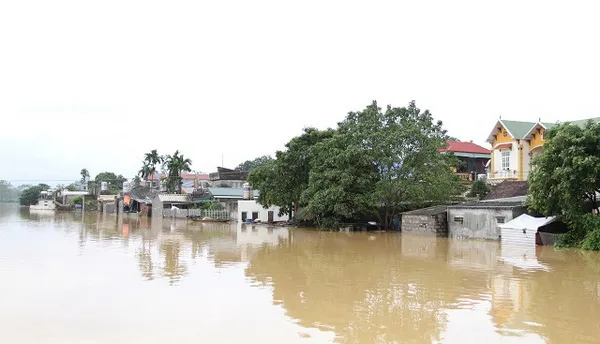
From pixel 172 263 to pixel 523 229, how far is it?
16.3 m

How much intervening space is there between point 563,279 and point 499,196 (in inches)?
722

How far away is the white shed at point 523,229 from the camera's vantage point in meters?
23.6

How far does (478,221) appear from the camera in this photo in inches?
1106

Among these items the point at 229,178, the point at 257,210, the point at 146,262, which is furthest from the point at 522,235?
the point at 229,178

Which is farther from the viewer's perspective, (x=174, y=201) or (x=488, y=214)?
(x=174, y=201)

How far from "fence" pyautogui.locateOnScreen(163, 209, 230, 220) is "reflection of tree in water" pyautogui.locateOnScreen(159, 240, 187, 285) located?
28.5 m

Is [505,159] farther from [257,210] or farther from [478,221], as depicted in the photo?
[257,210]

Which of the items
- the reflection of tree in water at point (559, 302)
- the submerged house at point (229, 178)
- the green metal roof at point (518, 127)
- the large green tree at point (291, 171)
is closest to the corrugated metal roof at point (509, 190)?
the green metal roof at point (518, 127)

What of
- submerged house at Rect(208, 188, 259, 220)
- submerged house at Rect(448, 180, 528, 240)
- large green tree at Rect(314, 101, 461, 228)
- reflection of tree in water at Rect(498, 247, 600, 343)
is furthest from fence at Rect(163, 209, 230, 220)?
reflection of tree in water at Rect(498, 247, 600, 343)

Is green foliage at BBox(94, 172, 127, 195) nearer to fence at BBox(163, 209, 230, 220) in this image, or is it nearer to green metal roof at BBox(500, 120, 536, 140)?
fence at BBox(163, 209, 230, 220)

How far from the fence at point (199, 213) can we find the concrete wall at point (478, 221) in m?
27.6

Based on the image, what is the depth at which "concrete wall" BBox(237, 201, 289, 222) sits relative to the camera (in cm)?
4825

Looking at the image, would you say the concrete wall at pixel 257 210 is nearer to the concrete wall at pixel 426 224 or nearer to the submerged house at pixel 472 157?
the concrete wall at pixel 426 224

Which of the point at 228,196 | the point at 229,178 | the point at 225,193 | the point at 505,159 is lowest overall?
the point at 228,196
